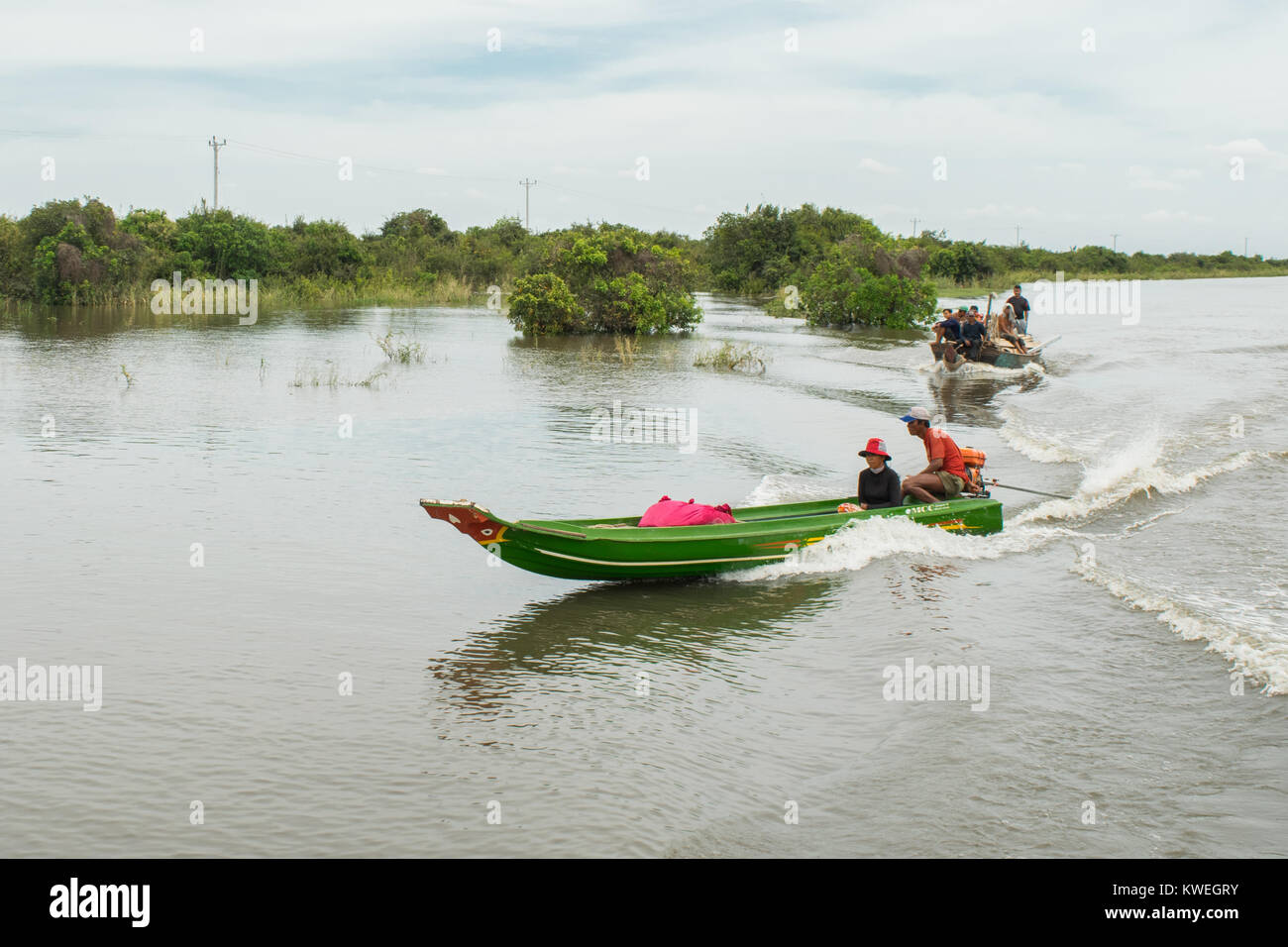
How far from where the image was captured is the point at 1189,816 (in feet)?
20.5

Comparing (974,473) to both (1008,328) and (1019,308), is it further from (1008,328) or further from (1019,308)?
(1019,308)

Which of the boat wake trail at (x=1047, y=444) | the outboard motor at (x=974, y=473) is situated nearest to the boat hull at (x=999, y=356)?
the boat wake trail at (x=1047, y=444)

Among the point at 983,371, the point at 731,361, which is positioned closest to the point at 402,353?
the point at 731,361

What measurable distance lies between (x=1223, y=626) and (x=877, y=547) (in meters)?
3.37

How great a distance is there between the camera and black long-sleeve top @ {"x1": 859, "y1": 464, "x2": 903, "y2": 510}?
12.0 metres

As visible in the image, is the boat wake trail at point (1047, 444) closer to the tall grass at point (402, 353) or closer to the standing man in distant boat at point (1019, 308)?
the standing man in distant boat at point (1019, 308)

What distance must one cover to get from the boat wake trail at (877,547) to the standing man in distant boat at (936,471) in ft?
2.21

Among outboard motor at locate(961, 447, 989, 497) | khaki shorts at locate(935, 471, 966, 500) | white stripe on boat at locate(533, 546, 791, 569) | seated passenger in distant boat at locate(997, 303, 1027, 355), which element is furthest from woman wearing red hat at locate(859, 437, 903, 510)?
seated passenger in distant boat at locate(997, 303, 1027, 355)

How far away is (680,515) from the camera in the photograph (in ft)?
35.1

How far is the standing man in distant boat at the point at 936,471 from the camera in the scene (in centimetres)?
1274

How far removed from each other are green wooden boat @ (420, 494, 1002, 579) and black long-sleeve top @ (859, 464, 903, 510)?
0.80 ft
